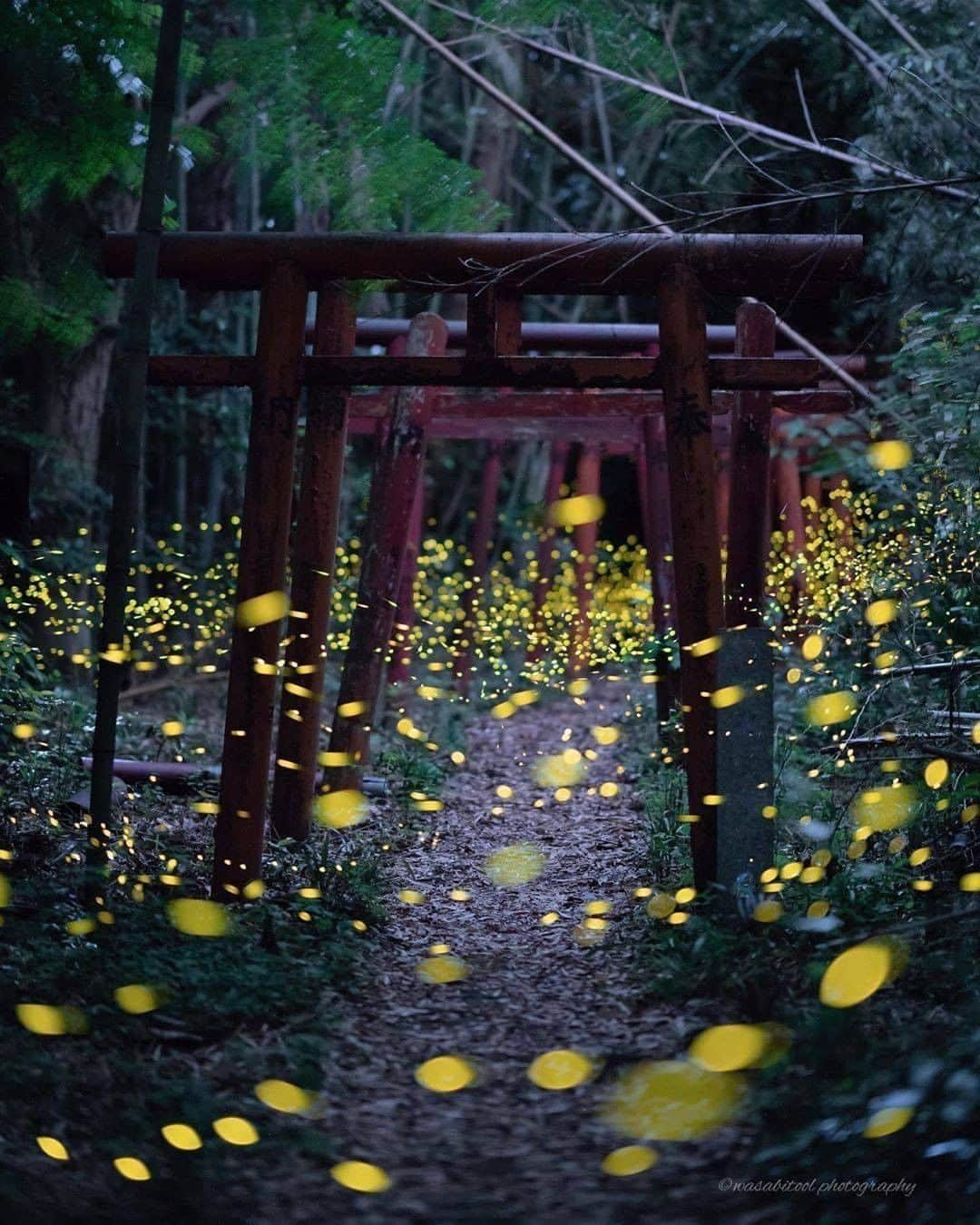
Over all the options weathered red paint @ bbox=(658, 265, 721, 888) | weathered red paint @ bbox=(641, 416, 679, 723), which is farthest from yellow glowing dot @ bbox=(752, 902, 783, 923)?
weathered red paint @ bbox=(641, 416, 679, 723)

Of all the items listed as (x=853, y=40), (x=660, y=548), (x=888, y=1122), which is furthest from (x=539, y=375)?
(x=853, y=40)

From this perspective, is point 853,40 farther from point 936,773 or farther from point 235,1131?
point 235,1131

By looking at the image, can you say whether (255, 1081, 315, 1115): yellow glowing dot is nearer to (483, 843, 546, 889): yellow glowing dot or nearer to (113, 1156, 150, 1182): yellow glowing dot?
(113, 1156, 150, 1182): yellow glowing dot

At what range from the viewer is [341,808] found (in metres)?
7.24

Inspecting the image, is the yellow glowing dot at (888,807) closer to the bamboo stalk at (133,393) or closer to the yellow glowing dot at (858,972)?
the yellow glowing dot at (858,972)

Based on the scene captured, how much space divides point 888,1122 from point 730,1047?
3.09 feet

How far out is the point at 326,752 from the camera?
7.52 meters

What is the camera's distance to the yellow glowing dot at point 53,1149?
3.35 metres

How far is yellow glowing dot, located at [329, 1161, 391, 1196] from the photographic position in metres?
3.31

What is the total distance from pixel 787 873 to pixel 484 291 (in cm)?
286

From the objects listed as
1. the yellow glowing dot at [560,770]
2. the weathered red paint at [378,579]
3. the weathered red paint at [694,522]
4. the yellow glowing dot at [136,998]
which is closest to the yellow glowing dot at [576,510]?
the yellow glowing dot at [560,770]

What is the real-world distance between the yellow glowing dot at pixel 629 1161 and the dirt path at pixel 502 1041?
3 centimetres

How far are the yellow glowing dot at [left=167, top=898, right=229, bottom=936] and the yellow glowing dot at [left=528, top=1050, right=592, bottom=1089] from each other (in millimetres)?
1599

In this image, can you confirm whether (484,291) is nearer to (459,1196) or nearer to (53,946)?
(53,946)
